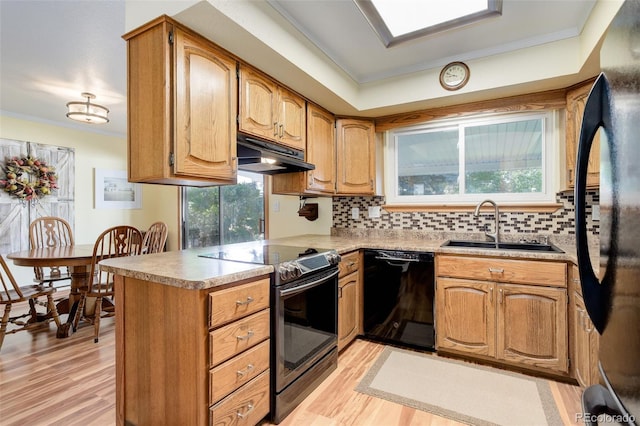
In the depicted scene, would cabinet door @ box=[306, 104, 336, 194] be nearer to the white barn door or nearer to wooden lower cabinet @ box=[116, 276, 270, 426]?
wooden lower cabinet @ box=[116, 276, 270, 426]

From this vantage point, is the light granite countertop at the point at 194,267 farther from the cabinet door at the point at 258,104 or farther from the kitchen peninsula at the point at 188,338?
the cabinet door at the point at 258,104

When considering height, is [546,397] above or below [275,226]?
below

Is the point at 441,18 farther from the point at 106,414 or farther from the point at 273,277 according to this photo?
the point at 106,414

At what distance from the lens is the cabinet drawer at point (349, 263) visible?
240 cm

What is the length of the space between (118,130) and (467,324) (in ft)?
17.8

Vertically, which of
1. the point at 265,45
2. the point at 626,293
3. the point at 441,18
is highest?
the point at 441,18

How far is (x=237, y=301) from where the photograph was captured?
145 centimetres

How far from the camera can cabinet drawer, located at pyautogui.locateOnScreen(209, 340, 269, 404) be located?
4.44 ft

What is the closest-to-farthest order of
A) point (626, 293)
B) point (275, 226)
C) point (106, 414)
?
1. point (626, 293)
2. point (106, 414)
3. point (275, 226)

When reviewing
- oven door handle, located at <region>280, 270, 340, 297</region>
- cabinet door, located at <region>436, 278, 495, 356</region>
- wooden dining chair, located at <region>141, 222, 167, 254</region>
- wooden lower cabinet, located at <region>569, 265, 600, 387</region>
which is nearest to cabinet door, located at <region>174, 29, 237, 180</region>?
oven door handle, located at <region>280, 270, 340, 297</region>

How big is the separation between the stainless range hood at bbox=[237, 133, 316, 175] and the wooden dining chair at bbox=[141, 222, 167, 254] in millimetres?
1589

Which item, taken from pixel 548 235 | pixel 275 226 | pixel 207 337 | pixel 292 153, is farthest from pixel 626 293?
pixel 275 226

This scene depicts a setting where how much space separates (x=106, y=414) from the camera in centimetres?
175

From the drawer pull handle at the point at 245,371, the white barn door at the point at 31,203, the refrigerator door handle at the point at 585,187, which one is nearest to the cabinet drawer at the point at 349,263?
the drawer pull handle at the point at 245,371
